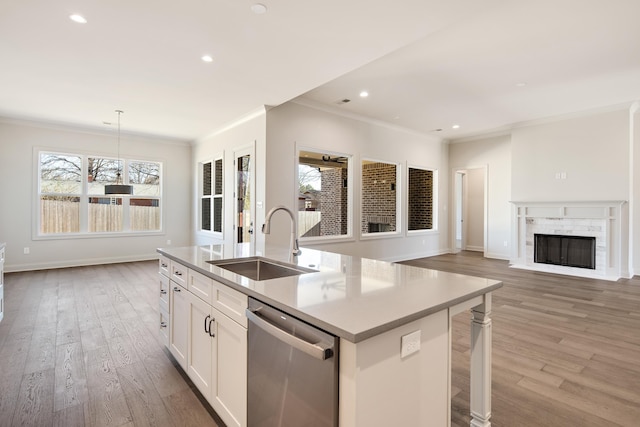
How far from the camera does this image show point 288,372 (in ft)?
4.20

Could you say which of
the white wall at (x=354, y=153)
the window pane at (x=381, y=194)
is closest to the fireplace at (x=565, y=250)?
the white wall at (x=354, y=153)

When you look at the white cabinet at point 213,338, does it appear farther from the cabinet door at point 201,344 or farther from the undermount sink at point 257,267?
the undermount sink at point 257,267

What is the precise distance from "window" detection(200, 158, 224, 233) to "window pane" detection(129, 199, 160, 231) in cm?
107

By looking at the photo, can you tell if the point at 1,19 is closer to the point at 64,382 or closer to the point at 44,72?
the point at 44,72

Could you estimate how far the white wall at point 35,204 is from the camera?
5.95m

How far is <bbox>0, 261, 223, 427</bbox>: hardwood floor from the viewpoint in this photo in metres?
1.95

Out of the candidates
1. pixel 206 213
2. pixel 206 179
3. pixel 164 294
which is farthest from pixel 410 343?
pixel 206 179

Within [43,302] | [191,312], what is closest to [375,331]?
Result: [191,312]

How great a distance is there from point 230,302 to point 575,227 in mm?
6794

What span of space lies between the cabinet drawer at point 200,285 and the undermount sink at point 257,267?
0.15 metres

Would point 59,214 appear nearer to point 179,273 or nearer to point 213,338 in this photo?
point 179,273

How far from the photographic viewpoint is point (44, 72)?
3.89 meters

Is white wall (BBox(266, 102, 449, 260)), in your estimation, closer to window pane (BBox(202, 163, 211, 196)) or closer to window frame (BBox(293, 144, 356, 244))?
window frame (BBox(293, 144, 356, 244))

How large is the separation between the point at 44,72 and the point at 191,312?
12.6ft
